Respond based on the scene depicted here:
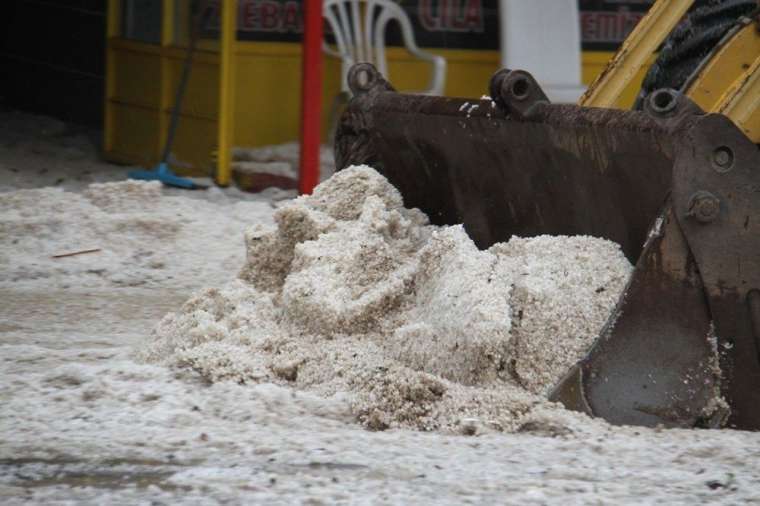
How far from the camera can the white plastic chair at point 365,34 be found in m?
8.80

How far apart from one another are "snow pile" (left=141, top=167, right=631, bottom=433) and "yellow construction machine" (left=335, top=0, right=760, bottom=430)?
12 centimetres

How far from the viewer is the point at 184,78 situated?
850 centimetres

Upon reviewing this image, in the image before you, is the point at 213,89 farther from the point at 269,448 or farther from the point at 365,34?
the point at 269,448

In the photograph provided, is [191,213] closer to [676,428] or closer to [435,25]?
[435,25]

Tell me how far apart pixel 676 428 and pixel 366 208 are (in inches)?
50.3

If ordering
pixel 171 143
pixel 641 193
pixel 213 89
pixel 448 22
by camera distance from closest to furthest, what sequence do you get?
pixel 641 193, pixel 213 89, pixel 171 143, pixel 448 22

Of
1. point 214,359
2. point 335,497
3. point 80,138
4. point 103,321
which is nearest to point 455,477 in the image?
point 335,497

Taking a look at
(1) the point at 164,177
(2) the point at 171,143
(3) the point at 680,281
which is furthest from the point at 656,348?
(2) the point at 171,143

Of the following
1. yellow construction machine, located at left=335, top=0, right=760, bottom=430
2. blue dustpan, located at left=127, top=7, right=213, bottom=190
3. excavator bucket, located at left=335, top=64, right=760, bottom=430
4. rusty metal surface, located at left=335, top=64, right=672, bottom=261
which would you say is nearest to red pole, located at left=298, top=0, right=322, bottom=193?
blue dustpan, located at left=127, top=7, right=213, bottom=190

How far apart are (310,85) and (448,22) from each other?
174 centimetres

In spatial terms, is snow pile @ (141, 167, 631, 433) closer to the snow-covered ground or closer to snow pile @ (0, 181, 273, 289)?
the snow-covered ground

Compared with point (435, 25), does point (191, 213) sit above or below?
below

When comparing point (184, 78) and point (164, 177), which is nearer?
point (164, 177)

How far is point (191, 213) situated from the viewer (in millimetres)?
7055
